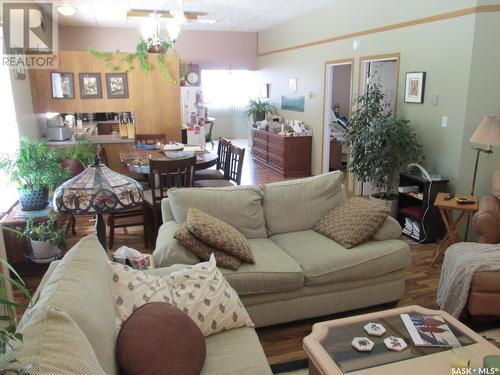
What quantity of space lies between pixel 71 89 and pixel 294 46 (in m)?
4.15

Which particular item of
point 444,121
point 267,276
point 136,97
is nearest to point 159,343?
point 267,276

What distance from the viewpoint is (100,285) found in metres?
1.63

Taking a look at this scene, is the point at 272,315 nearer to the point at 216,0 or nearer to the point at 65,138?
the point at 65,138

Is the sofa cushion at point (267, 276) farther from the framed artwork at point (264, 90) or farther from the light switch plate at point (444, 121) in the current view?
the framed artwork at point (264, 90)

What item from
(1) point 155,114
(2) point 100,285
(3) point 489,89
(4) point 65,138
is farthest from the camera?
(1) point 155,114

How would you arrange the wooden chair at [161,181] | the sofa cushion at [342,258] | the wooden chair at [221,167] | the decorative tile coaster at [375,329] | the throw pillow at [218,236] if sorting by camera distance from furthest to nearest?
the wooden chair at [221,167] < the wooden chair at [161,181] < the sofa cushion at [342,258] < the throw pillow at [218,236] < the decorative tile coaster at [375,329]

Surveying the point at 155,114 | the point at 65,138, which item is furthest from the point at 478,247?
the point at 65,138

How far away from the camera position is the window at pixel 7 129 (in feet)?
12.3

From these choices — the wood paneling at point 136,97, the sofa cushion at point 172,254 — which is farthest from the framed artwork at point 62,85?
the sofa cushion at point 172,254

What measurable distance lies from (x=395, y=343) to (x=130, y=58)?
496 centimetres

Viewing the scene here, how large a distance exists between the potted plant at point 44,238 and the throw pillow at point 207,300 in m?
1.85

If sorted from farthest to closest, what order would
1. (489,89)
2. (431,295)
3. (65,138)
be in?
(65,138) → (489,89) → (431,295)

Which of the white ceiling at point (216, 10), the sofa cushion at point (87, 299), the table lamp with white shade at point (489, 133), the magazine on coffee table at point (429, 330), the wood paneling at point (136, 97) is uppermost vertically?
the white ceiling at point (216, 10)

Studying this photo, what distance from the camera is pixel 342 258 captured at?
8.85 ft
